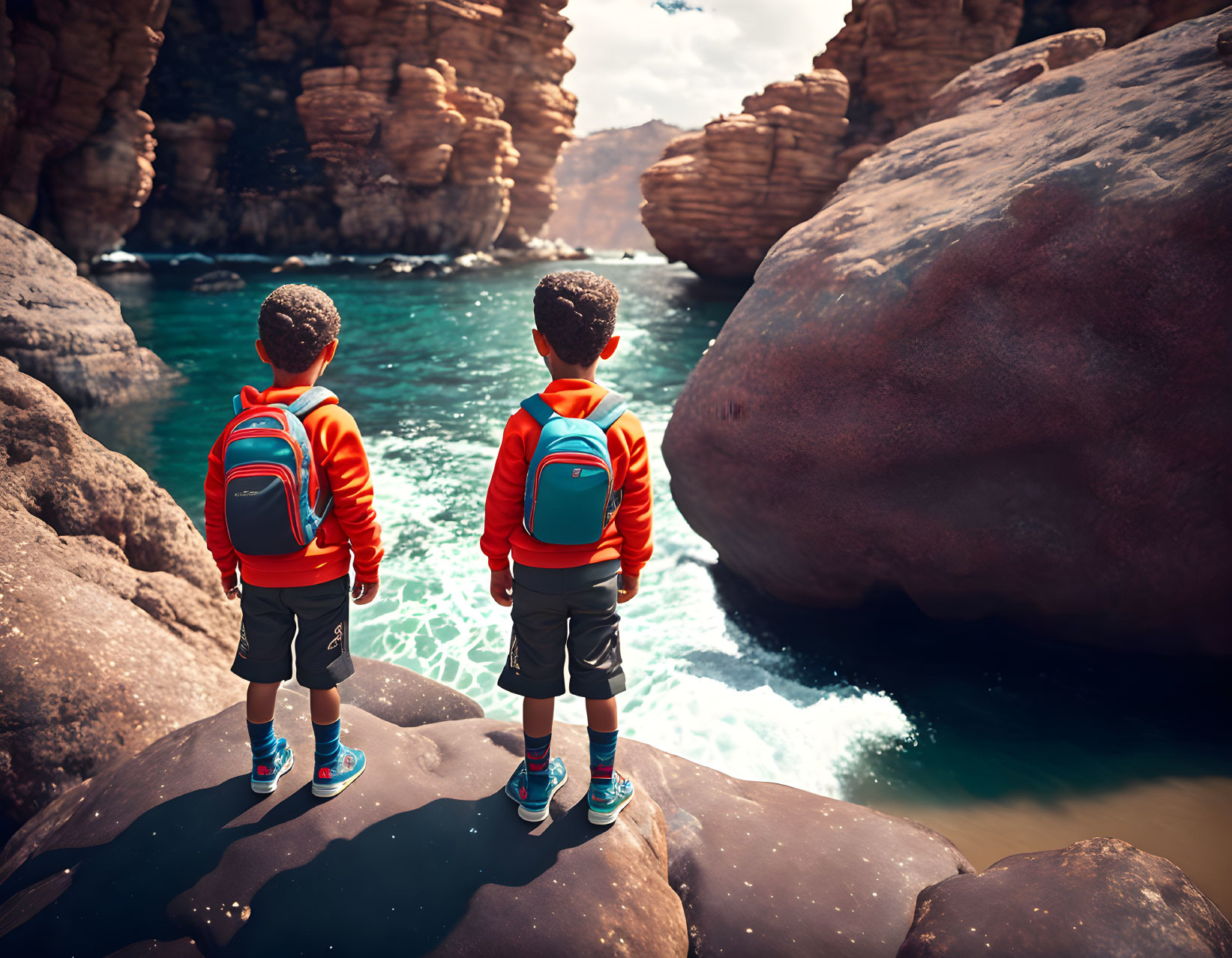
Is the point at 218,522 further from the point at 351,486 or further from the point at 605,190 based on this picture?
the point at 605,190

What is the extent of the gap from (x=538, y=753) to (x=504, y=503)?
75cm

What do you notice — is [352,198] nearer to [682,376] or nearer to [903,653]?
[682,376]

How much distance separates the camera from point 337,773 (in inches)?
77.8

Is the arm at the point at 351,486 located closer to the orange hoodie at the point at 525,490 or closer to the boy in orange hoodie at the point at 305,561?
the boy in orange hoodie at the point at 305,561

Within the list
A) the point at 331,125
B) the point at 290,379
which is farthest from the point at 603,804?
the point at 331,125

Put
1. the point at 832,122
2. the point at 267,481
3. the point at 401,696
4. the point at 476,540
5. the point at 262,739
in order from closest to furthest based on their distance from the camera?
the point at 267,481
the point at 262,739
the point at 401,696
the point at 476,540
the point at 832,122

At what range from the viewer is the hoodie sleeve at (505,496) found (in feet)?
5.96

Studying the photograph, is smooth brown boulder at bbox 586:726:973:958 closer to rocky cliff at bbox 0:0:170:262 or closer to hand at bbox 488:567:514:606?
hand at bbox 488:567:514:606

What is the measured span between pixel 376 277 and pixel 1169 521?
26.8 m

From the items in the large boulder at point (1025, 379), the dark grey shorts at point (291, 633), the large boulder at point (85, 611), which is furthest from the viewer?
the large boulder at point (1025, 379)

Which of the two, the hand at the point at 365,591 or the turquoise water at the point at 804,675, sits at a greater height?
the hand at the point at 365,591

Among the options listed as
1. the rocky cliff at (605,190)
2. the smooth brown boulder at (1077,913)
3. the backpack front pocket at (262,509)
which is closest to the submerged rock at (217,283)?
the backpack front pocket at (262,509)

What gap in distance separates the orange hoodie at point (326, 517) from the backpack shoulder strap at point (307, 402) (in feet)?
0.06

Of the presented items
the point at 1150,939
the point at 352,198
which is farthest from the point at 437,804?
the point at 352,198
